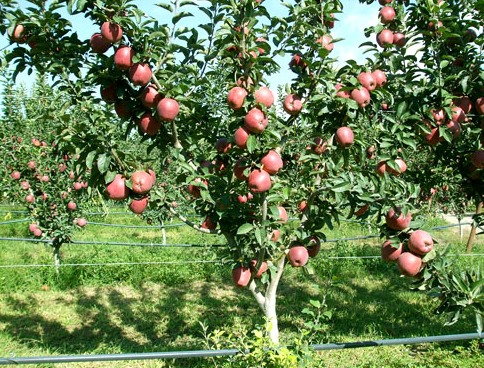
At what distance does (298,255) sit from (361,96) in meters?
0.90

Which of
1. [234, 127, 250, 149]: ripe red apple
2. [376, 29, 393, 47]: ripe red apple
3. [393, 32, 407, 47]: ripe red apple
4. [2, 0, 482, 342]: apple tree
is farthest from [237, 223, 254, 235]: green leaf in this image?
[393, 32, 407, 47]: ripe red apple

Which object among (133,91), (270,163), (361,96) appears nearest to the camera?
(270,163)

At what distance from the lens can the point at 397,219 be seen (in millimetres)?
2045

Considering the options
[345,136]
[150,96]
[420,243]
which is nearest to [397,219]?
[420,243]

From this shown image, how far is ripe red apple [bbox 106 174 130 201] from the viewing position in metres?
2.01

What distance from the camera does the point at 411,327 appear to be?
4363 mm

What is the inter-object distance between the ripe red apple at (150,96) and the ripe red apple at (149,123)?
0.10m

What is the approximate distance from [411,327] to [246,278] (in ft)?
9.25

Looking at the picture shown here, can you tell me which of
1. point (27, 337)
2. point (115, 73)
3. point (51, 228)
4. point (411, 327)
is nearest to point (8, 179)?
point (51, 228)

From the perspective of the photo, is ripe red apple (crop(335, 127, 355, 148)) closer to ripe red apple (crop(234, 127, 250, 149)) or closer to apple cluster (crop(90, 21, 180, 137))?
ripe red apple (crop(234, 127, 250, 149))

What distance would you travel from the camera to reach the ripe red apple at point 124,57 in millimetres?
1916

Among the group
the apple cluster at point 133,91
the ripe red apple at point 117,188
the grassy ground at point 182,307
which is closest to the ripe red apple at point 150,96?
the apple cluster at point 133,91

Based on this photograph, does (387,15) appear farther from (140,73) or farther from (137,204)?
(137,204)

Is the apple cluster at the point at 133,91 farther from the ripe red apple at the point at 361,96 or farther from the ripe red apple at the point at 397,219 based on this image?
the ripe red apple at the point at 397,219
